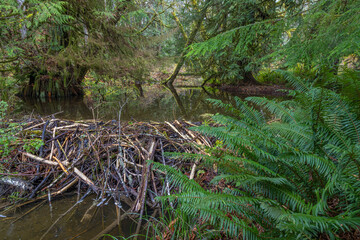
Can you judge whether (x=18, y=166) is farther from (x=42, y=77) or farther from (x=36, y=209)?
(x=42, y=77)

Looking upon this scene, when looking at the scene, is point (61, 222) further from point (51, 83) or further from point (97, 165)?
point (51, 83)

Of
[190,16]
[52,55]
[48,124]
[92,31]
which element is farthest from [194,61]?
[48,124]

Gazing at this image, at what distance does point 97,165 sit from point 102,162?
0.06 m

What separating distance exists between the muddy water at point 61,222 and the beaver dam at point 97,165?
0.27 ft

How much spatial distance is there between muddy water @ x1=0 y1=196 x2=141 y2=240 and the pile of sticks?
14cm

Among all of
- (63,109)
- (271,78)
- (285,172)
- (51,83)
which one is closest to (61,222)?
(285,172)

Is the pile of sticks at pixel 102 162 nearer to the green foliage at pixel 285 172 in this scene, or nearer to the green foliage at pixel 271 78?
the green foliage at pixel 285 172

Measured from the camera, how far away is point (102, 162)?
2.27 metres

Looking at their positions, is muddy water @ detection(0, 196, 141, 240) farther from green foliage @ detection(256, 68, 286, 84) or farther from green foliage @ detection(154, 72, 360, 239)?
green foliage @ detection(256, 68, 286, 84)

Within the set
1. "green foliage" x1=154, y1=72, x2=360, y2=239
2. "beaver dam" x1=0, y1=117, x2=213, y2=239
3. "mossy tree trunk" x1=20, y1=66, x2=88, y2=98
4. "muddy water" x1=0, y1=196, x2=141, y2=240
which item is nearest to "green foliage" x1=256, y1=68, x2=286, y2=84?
"mossy tree trunk" x1=20, y1=66, x2=88, y2=98

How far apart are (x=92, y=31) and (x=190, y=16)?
436cm

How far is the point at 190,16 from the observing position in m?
9.24

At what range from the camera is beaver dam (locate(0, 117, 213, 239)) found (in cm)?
195

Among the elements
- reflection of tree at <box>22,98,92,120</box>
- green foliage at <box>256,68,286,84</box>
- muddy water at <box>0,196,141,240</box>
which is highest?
green foliage at <box>256,68,286,84</box>
